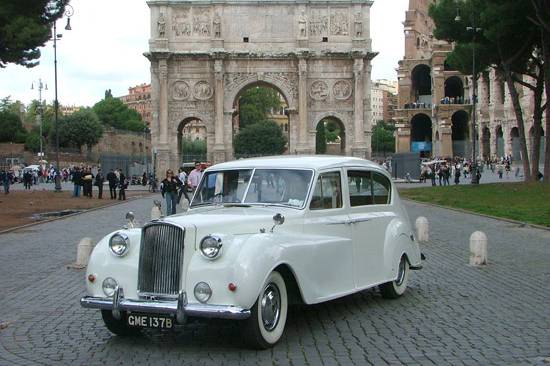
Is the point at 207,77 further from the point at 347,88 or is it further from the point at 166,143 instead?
the point at 347,88

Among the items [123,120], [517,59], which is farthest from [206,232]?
[123,120]

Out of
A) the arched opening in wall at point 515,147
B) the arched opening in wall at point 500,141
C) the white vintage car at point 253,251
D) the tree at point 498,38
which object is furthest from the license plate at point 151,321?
the arched opening in wall at point 500,141

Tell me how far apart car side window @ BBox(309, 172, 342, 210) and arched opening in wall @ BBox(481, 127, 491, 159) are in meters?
70.8

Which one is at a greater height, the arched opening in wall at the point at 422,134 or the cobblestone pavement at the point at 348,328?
the arched opening in wall at the point at 422,134

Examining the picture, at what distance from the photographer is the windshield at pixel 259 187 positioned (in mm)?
7500

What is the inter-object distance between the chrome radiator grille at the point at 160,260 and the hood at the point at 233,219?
145 mm

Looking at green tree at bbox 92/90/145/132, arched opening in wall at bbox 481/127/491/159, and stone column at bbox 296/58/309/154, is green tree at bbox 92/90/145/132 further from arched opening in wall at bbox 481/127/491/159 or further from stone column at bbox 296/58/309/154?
stone column at bbox 296/58/309/154

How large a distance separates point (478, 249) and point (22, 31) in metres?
23.1

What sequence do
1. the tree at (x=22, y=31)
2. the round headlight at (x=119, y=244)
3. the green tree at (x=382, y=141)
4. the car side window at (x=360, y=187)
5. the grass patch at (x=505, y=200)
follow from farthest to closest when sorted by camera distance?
the green tree at (x=382, y=141) → the tree at (x=22, y=31) → the grass patch at (x=505, y=200) → the car side window at (x=360, y=187) → the round headlight at (x=119, y=244)

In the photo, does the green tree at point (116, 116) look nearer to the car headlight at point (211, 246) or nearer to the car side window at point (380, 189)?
the car side window at point (380, 189)

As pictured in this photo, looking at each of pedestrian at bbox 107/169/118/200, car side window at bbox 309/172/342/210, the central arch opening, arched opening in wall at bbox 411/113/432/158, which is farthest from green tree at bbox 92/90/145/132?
car side window at bbox 309/172/342/210

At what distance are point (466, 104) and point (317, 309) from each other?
76.0m

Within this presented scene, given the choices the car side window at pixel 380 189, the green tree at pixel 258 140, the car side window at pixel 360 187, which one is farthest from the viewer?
the green tree at pixel 258 140

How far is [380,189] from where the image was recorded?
8.96 metres
